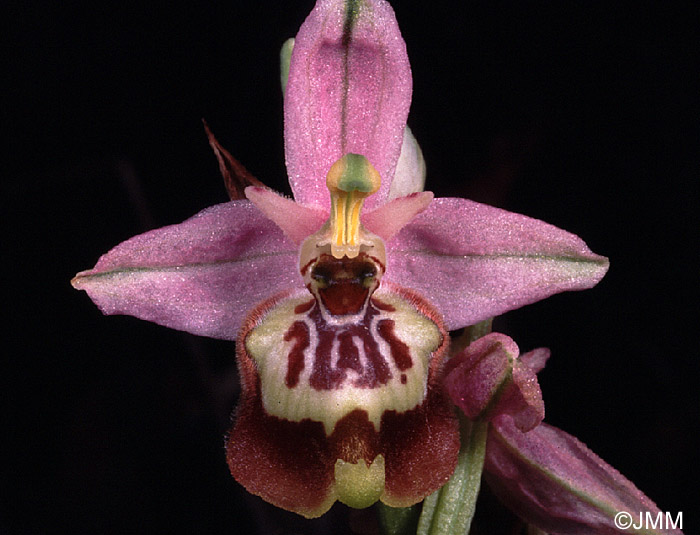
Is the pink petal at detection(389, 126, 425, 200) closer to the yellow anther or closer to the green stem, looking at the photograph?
the yellow anther

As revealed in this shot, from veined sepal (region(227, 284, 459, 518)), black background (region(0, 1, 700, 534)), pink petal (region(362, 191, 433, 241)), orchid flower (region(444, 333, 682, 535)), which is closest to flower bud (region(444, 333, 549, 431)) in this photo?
orchid flower (region(444, 333, 682, 535))

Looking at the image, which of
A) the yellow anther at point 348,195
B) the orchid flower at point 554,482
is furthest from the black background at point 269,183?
the yellow anther at point 348,195

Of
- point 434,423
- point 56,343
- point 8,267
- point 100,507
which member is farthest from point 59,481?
point 434,423

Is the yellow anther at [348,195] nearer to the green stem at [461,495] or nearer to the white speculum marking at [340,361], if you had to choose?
the white speculum marking at [340,361]

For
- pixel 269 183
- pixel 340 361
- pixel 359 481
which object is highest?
pixel 340 361

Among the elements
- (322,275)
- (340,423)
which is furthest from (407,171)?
(340,423)

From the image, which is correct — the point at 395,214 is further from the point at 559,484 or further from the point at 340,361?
the point at 559,484

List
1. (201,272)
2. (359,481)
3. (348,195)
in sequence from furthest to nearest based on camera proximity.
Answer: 1. (201,272)
2. (348,195)
3. (359,481)
